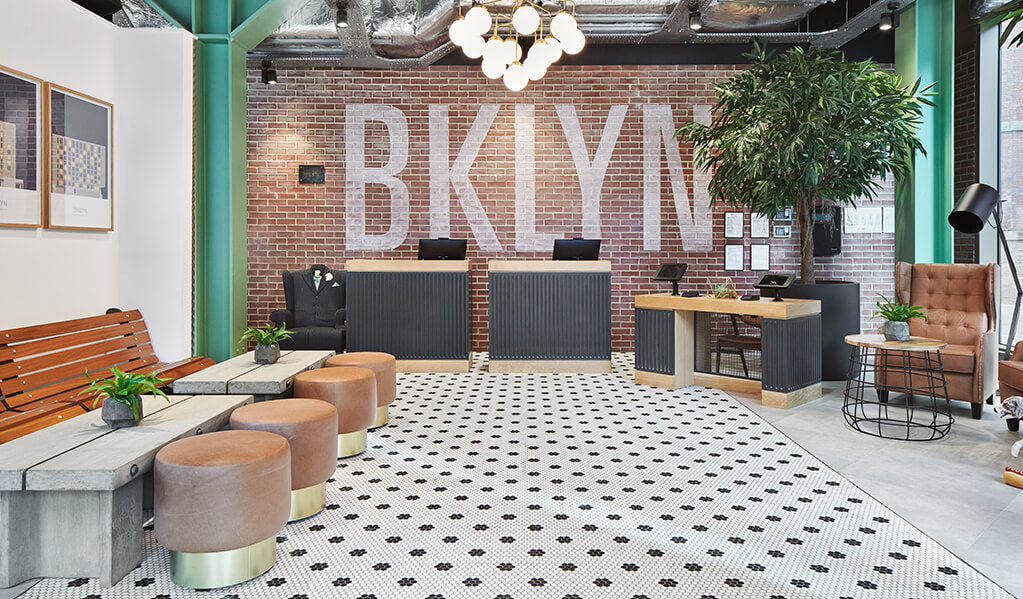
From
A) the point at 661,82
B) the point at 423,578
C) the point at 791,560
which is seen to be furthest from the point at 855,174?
the point at 423,578

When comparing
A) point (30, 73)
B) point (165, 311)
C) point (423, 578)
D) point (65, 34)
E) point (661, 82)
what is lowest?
point (423, 578)

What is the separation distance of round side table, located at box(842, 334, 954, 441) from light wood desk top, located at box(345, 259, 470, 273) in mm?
3785

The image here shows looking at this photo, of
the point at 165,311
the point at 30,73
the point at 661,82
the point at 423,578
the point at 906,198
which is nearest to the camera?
the point at 423,578

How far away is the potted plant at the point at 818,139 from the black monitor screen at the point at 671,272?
101 cm

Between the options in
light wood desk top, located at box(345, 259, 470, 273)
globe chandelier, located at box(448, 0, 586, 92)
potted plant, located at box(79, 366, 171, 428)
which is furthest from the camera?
light wood desk top, located at box(345, 259, 470, 273)

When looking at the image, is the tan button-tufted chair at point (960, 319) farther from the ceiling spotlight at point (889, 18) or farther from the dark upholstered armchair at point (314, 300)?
the dark upholstered armchair at point (314, 300)

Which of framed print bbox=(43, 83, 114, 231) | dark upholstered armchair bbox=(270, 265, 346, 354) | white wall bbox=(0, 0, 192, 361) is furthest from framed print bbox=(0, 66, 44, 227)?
dark upholstered armchair bbox=(270, 265, 346, 354)

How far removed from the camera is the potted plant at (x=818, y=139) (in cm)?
569

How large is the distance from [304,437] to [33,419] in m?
1.47

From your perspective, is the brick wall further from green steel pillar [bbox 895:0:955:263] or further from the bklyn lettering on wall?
green steel pillar [bbox 895:0:955:263]

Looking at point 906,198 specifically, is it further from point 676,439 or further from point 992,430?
point 676,439

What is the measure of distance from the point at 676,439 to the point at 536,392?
175cm

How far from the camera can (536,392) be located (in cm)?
588

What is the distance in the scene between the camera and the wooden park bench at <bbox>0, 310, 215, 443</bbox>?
3.35m
